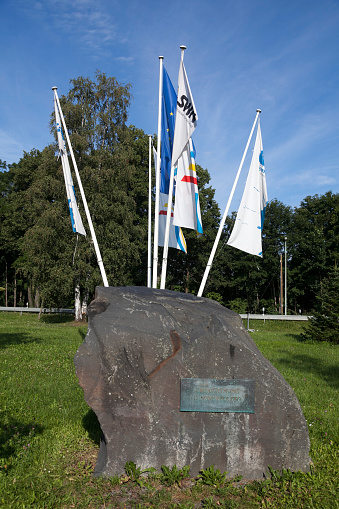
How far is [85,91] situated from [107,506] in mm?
25350

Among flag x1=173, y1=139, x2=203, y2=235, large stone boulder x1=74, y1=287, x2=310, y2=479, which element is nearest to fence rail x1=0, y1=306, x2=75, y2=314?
flag x1=173, y1=139, x2=203, y2=235

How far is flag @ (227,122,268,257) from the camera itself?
32.8 feet

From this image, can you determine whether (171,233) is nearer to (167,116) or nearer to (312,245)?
(167,116)

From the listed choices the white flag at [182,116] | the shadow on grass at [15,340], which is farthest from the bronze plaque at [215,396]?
the shadow on grass at [15,340]

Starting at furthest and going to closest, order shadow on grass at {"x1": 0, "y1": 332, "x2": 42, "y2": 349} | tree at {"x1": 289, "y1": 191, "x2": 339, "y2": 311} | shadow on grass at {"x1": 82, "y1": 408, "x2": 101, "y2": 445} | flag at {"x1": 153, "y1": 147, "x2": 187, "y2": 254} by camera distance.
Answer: tree at {"x1": 289, "y1": 191, "x2": 339, "y2": 311}
shadow on grass at {"x1": 0, "y1": 332, "x2": 42, "y2": 349}
flag at {"x1": 153, "y1": 147, "x2": 187, "y2": 254}
shadow on grass at {"x1": 82, "y1": 408, "x2": 101, "y2": 445}

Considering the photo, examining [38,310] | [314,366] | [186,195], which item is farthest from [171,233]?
[38,310]

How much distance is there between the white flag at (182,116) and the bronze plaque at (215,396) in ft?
18.0

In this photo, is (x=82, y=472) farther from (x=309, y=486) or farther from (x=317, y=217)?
(x=317, y=217)

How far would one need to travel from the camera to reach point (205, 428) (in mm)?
4535

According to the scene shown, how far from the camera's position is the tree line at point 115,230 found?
2331cm

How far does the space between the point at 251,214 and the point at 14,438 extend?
7299 mm

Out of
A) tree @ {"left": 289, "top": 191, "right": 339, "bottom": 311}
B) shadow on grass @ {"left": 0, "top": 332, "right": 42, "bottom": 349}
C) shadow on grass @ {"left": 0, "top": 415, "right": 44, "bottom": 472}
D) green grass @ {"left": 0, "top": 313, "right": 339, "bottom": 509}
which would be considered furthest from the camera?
tree @ {"left": 289, "top": 191, "right": 339, "bottom": 311}

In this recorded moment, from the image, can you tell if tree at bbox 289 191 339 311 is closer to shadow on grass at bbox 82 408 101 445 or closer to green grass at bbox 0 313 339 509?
green grass at bbox 0 313 339 509

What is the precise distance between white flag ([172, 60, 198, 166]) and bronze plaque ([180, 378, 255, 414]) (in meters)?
5.48
